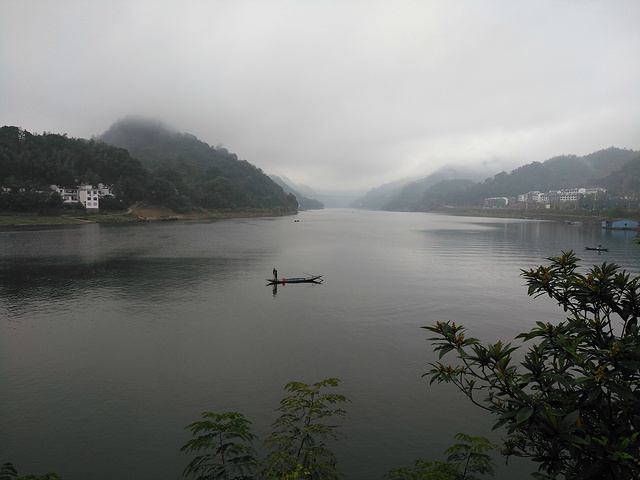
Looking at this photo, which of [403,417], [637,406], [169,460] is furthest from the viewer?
[403,417]

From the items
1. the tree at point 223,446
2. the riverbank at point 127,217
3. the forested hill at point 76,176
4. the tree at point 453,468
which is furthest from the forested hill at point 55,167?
the tree at point 453,468

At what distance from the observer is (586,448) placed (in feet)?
15.1

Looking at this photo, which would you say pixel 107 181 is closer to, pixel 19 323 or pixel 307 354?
pixel 19 323

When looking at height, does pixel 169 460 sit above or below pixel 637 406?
below

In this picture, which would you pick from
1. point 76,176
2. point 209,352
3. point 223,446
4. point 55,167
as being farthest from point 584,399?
point 55,167

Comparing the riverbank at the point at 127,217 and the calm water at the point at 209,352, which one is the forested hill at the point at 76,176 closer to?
the riverbank at the point at 127,217

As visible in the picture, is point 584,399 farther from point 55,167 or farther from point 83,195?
point 55,167

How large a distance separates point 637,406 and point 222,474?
25.9ft

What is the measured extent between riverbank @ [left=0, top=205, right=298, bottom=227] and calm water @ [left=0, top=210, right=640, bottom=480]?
5767cm

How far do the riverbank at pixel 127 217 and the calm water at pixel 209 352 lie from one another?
57.7 m

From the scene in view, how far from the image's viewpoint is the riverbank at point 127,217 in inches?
3393

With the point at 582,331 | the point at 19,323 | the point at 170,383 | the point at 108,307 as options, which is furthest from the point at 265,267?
the point at 582,331

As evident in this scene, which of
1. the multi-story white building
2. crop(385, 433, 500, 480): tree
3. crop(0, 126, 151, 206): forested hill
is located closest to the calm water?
crop(385, 433, 500, 480): tree

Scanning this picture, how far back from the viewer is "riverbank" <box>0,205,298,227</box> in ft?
283
